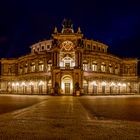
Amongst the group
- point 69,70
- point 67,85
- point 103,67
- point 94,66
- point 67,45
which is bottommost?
point 67,85

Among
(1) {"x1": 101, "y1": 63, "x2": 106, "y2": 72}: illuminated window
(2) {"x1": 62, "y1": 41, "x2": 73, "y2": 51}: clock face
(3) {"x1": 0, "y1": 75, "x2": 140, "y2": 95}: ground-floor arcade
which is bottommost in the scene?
(3) {"x1": 0, "y1": 75, "x2": 140, "y2": 95}: ground-floor arcade

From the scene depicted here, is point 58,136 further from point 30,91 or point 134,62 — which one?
point 134,62

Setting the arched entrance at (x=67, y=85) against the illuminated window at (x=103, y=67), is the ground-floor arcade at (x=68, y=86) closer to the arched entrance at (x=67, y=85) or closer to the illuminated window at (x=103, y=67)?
the arched entrance at (x=67, y=85)

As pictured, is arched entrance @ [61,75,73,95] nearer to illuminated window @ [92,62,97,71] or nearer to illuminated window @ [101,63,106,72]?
illuminated window @ [92,62,97,71]

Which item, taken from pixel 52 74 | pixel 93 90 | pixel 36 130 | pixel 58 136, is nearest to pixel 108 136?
pixel 58 136

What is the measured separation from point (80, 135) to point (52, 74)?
53.9 metres

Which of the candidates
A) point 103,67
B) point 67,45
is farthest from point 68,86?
point 103,67

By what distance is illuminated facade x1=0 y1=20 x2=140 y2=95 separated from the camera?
2446 inches

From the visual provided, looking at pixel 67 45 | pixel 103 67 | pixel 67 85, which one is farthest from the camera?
pixel 103 67

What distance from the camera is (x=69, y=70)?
6150cm

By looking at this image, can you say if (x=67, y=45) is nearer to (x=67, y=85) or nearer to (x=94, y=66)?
(x=67, y=85)

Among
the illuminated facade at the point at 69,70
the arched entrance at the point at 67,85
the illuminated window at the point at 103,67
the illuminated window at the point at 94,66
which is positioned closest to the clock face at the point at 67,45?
the illuminated facade at the point at 69,70

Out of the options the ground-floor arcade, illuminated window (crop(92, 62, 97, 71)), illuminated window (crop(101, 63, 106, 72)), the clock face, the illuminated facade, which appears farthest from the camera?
illuminated window (crop(101, 63, 106, 72))

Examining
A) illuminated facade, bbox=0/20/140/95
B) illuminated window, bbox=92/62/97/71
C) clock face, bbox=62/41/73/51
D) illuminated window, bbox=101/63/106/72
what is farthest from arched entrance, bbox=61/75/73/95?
illuminated window, bbox=101/63/106/72
